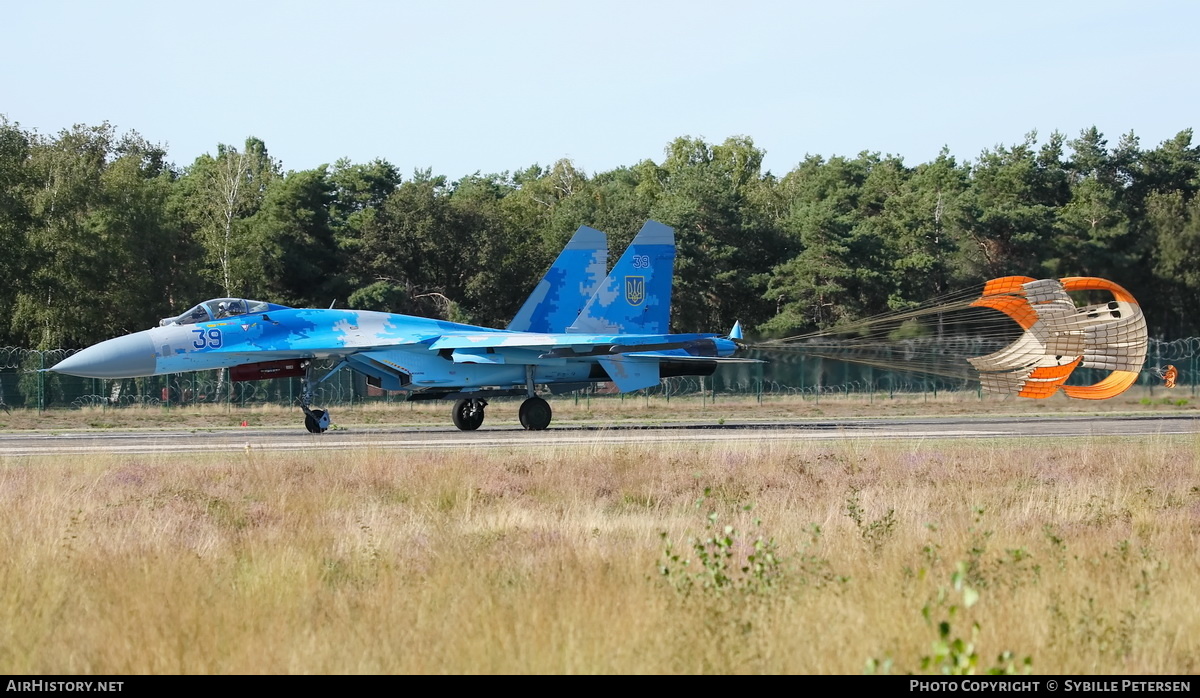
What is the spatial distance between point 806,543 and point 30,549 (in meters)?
6.09

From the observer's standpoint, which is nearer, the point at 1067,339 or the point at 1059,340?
the point at 1067,339

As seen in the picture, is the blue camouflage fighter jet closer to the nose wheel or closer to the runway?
the nose wheel

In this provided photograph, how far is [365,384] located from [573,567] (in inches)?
930

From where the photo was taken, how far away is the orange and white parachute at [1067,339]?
20.2 meters

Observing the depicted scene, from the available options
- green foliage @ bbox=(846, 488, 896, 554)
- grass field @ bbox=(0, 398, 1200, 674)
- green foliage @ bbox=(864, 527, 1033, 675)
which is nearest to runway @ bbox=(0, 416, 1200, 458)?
grass field @ bbox=(0, 398, 1200, 674)

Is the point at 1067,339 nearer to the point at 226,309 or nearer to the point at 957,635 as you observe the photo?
the point at 226,309

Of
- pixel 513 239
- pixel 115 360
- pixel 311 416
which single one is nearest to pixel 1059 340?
pixel 311 416

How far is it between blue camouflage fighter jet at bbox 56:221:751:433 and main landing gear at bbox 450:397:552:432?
3cm

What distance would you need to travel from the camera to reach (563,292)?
85.8ft

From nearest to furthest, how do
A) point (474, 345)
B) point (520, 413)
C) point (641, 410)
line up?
point (474, 345) < point (520, 413) < point (641, 410)

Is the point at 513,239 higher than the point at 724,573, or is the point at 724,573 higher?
the point at 513,239

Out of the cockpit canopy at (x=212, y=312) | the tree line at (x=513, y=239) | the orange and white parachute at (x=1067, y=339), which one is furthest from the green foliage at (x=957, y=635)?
the tree line at (x=513, y=239)

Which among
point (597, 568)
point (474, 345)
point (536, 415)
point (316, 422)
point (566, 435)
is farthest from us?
point (536, 415)

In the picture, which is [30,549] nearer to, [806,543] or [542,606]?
[542,606]
